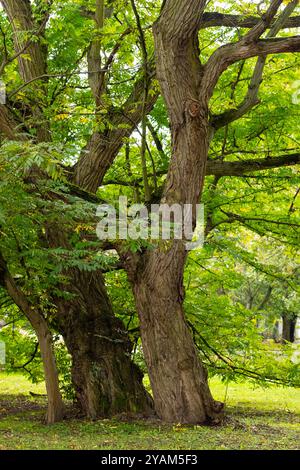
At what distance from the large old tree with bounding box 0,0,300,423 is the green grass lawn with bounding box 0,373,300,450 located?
0.54 meters

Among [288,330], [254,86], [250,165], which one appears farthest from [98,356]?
[288,330]

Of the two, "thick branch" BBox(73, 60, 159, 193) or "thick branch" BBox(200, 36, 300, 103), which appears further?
"thick branch" BBox(73, 60, 159, 193)

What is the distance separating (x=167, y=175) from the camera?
9141mm

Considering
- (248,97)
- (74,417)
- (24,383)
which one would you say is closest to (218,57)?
(248,97)

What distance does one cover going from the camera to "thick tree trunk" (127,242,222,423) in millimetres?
8836

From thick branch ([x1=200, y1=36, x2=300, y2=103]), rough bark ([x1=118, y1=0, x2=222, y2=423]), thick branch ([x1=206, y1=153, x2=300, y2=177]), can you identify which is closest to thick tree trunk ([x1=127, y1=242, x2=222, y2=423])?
rough bark ([x1=118, y1=0, x2=222, y2=423])

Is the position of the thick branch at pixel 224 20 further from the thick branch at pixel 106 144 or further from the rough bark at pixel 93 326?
the rough bark at pixel 93 326

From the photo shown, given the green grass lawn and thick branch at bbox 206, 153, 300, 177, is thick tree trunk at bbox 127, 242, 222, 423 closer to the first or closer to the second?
the green grass lawn

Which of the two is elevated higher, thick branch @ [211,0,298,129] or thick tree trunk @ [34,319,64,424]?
thick branch @ [211,0,298,129]

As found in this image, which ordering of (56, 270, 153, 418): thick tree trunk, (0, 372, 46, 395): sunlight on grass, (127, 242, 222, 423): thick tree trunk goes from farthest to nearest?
(0, 372, 46, 395): sunlight on grass → (56, 270, 153, 418): thick tree trunk → (127, 242, 222, 423): thick tree trunk

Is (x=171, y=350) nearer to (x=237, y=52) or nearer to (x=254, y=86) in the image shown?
(x=254, y=86)

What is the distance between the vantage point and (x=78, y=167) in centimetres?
1076

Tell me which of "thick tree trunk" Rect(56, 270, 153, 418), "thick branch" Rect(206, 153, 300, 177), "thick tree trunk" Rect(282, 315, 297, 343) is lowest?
"thick tree trunk" Rect(282, 315, 297, 343)

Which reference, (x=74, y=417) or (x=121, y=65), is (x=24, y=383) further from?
(x=121, y=65)
